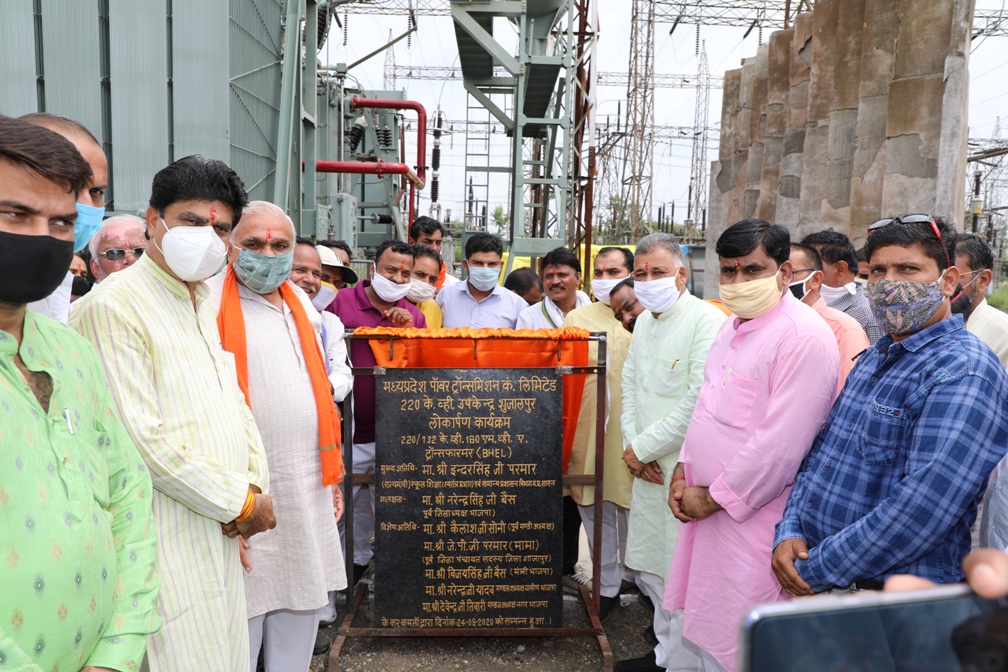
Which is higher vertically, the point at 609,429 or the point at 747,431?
the point at 747,431

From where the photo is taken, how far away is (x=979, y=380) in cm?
205

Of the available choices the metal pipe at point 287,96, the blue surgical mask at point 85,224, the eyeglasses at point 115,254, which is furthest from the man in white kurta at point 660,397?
the metal pipe at point 287,96

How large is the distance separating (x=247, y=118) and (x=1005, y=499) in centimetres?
817

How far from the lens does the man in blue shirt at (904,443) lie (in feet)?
6.72

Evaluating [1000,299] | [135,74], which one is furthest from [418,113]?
[1000,299]

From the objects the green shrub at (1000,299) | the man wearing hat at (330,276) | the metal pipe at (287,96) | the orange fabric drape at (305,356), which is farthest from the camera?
the green shrub at (1000,299)

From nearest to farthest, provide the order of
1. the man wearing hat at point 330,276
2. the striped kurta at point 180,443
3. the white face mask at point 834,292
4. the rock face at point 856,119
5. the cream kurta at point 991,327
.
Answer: the striped kurta at point 180,443 < the cream kurta at point 991,327 < the man wearing hat at point 330,276 < the white face mask at point 834,292 < the rock face at point 856,119

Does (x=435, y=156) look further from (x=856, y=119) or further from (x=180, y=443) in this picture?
(x=180, y=443)

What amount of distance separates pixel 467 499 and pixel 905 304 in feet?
7.60

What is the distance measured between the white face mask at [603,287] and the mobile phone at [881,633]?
12.3 ft

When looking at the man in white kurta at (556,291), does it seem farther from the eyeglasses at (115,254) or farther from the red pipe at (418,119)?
the red pipe at (418,119)

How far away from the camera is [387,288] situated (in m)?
4.53

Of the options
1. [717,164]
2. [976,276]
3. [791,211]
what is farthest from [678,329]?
[717,164]

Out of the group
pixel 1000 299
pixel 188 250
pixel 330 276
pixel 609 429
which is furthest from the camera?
pixel 1000 299
